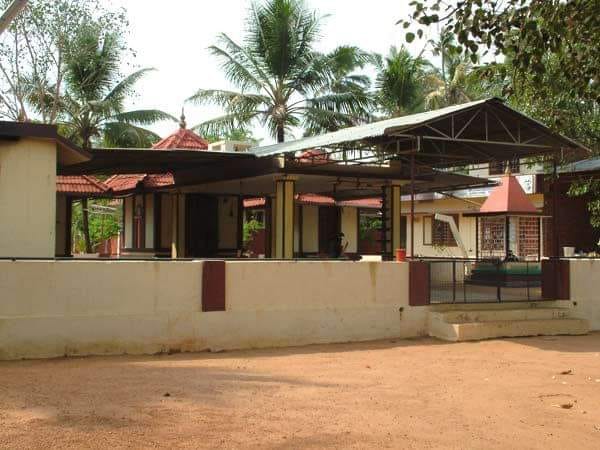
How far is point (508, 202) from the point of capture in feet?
58.5

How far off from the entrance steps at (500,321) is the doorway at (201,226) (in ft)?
28.8

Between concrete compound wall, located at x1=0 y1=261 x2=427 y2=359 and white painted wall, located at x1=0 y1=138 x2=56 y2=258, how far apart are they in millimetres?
1445

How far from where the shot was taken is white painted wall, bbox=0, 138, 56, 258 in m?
11.2

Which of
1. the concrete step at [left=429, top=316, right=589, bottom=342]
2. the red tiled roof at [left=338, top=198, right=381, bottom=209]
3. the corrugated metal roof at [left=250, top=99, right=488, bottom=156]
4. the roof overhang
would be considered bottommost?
the concrete step at [left=429, top=316, right=589, bottom=342]

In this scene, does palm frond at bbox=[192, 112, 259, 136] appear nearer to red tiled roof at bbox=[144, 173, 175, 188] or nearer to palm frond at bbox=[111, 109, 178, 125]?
palm frond at bbox=[111, 109, 178, 125]

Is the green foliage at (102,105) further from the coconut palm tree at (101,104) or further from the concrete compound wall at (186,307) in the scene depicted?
the concrete compound wall at (186,307)

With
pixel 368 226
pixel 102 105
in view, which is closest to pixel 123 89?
pixel 102 105

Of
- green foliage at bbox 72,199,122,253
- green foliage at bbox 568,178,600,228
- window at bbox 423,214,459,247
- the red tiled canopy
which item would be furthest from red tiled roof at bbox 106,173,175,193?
window at bbox 423,214,459,247

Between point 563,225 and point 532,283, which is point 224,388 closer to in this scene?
point 532,283

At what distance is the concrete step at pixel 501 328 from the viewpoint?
40.5 ft

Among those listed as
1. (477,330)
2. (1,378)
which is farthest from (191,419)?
(477,330)

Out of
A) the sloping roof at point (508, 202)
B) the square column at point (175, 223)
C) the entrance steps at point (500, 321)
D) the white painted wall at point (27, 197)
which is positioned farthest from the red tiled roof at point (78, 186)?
the entrance steps at point (500, 321)

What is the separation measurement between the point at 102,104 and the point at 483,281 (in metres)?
16.2

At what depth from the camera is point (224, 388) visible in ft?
26.7
